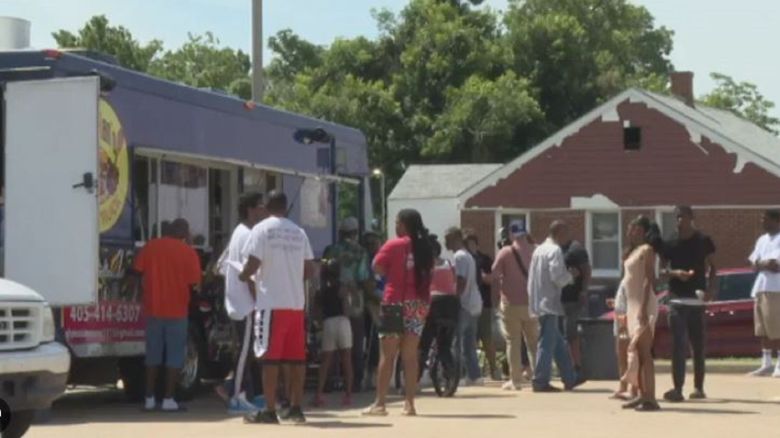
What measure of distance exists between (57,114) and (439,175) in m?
42.3

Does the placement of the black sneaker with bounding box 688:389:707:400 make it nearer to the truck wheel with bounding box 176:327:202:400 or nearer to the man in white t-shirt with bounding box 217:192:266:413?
the man in white t-shirt with bounding box 217:192:266:413

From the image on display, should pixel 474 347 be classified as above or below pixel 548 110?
below

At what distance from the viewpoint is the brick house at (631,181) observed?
43.4 m

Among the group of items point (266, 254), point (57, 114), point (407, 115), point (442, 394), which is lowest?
point (442, 394)

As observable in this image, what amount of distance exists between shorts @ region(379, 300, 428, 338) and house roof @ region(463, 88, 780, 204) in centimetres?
2855

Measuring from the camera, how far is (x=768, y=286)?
72.8ft

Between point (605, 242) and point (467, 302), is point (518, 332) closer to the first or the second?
point (467, 302)

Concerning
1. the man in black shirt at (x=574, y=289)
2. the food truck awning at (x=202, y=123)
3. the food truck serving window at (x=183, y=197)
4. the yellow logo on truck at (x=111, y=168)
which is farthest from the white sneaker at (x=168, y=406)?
the man in black shirt at (x=574, y=289)

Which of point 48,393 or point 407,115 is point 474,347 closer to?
point 48,393

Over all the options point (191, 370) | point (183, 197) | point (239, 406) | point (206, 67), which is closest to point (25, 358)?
point (239, 406)

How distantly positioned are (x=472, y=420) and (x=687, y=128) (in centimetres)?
3019

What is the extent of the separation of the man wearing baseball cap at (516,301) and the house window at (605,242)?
24239 mm

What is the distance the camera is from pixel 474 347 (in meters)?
21.4

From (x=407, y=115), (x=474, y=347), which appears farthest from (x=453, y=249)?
(x=407, y=115)
